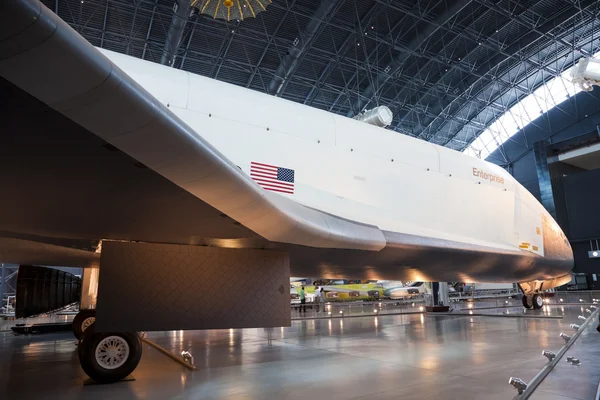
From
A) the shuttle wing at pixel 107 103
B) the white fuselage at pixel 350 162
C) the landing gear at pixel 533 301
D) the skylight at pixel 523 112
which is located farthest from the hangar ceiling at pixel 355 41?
the shuttle wing at pixel 107 103

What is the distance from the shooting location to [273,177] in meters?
5.25

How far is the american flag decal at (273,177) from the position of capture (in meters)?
5.10

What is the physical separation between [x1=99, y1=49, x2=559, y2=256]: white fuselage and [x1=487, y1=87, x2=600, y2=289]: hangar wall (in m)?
23.8

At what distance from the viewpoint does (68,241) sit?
444 cm

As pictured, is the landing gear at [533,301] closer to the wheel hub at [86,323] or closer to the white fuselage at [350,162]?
the white fuselage at [350,162]

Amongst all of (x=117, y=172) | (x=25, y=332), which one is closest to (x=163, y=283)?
(x=117, y=172)

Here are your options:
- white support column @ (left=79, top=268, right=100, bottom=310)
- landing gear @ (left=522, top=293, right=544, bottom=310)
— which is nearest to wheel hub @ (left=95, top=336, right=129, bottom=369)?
white support column @ (left=79, top=268, right=100, bottom=310)

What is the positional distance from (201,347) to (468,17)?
831 inches

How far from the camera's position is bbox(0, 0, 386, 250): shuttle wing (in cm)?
137

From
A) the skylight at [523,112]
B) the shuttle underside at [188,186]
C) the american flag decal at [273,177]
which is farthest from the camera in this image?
the skylight at [523,112]

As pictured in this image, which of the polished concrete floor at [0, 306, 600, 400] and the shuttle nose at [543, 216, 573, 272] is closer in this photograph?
the polished concrete floor at [0, 306, 600, 400]

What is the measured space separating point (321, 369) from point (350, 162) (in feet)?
9.59

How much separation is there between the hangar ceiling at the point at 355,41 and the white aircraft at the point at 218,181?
1299 centimetres

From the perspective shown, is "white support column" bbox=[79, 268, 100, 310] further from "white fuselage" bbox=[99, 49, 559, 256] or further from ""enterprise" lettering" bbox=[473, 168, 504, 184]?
""enterprise" lettering" bbox=[473, 168, 504, 184]
